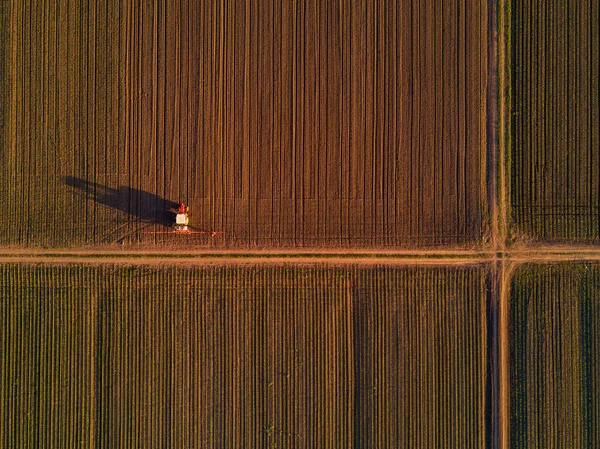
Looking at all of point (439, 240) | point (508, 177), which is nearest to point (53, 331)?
point (439, 240)

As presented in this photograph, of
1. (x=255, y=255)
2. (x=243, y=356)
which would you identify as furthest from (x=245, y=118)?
(x=243, y=356)

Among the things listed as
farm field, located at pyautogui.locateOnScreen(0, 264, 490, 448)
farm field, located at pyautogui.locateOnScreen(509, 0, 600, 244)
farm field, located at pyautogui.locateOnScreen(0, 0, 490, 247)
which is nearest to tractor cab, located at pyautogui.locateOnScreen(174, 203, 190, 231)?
farm field, located at pyautogui.locateOnScreen(0, 0, 490, 247)

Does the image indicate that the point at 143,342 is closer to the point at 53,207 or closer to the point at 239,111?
Answer: the point at 53,207

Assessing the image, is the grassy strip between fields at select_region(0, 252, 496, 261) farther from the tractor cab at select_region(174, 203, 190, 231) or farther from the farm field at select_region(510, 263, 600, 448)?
the farm field at select_region(510, 263, 600, 448)

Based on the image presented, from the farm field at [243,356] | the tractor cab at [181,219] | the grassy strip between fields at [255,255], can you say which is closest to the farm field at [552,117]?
the grassy strip between fields at [255,255]

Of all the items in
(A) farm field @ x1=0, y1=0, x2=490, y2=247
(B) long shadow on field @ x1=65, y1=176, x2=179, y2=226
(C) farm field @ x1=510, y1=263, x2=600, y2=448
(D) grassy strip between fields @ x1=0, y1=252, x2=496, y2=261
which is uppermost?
(A) farm field @ x1=0, y1=0, x2=490, y2=247

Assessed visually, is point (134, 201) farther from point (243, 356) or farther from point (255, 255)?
point (243, 356)

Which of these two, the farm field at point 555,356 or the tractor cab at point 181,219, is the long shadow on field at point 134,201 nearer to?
the tractor cab at point 181,219
